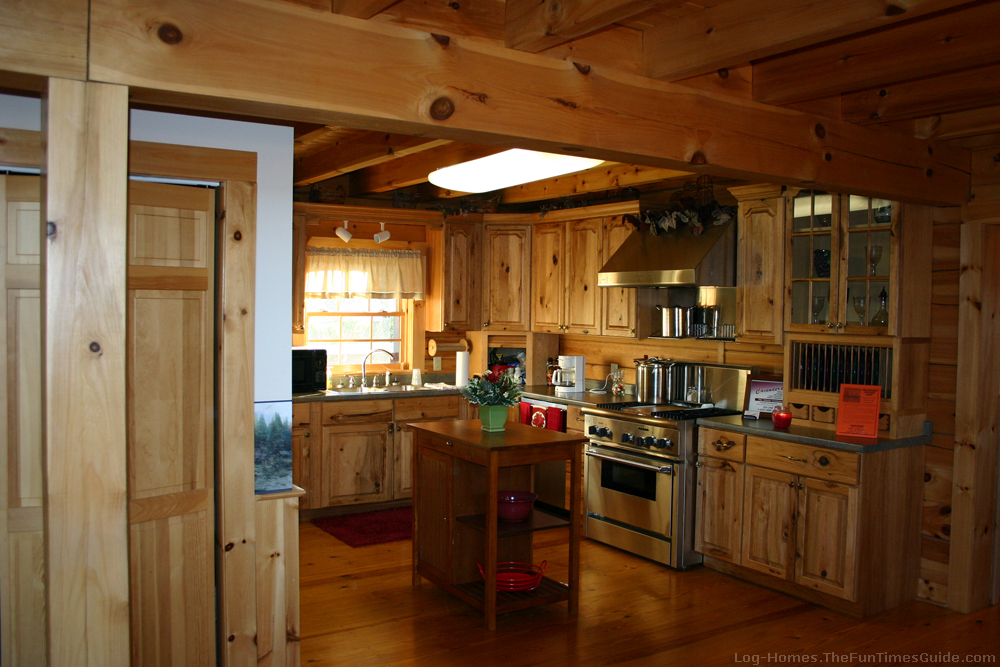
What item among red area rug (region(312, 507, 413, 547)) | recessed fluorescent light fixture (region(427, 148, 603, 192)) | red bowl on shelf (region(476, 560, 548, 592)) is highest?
recessed fluorescent light fixture (region(427, 148, 603, 192))

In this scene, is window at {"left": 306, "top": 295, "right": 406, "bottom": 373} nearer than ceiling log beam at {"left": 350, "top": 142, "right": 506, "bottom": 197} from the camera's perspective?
No

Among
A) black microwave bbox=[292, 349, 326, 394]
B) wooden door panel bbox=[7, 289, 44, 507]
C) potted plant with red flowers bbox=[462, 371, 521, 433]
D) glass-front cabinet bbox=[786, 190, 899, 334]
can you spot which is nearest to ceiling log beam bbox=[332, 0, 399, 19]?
wooden door panel bbox=[7, 289, 44, 507]

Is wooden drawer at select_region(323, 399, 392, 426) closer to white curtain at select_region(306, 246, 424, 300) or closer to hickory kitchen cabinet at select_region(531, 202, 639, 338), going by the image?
white curtain at select_region(306, 246, 424, 300)

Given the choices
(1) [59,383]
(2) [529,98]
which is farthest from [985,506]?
(1) [59,383]

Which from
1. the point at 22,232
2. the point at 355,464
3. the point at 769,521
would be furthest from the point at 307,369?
the point at 769,521

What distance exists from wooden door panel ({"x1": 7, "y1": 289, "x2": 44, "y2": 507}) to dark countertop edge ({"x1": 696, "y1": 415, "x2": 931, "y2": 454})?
3586 mm

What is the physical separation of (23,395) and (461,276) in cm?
429

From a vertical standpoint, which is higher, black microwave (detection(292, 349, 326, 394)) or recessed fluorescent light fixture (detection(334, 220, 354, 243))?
recessed fluorescent light fixture (detection(334, 220, 354, 243))

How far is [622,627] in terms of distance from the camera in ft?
13.3

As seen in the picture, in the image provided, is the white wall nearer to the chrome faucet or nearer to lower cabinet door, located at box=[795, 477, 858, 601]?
lower cabinet door, located at box=[795, 477, 858, 601]

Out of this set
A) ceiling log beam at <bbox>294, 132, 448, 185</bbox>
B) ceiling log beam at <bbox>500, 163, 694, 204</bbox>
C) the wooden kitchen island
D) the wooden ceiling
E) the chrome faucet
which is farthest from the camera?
the chrome faucet

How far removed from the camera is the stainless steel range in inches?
195

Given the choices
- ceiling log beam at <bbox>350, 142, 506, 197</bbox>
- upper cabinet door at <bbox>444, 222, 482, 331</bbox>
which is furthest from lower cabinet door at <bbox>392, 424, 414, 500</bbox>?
ceiling log beam at <bbox>350, 142, 506, 197</bbox>

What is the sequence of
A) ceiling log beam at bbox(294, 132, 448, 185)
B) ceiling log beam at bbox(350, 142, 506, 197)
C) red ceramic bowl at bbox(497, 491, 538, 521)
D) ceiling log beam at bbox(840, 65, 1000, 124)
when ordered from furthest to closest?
ceiling log beam at bbox(350, 142, 506, 197)
ceiling log beam at bbox(294, 132, 448, 185)
red ceramic bowl at bbox(497, 491, 538, 521)
ceiling log beam at bbox(840, 65, 1000, 124)
